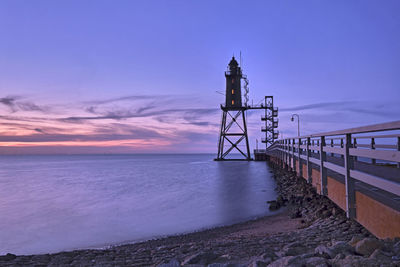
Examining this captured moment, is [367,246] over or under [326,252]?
over

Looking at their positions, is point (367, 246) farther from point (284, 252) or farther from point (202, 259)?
point (202, 259)

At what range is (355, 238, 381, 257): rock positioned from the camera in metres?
3.13

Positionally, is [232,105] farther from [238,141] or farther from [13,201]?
[13,201]

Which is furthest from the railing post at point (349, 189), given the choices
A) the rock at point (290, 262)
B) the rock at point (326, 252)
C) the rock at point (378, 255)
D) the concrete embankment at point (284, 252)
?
the rock at point (290, 262)

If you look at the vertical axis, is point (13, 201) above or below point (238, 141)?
below

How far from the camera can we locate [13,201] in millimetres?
19016

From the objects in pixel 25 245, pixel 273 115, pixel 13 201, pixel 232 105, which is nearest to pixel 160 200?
pixel 25 245

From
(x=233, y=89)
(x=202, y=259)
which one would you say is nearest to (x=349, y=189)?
(x=202, y=259)

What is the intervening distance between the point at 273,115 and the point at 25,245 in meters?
55.7

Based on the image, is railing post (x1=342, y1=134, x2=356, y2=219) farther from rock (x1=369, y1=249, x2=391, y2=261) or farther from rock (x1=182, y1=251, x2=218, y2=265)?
rock (x1=182, y1=251, x2=218, y2=265)

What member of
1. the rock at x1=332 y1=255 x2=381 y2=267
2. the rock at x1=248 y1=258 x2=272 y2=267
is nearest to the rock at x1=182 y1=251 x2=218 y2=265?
the rock at x1=248 y1=258 x2=272 y2=267

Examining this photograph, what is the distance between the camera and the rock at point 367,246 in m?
3.13

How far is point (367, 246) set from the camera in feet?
10.5

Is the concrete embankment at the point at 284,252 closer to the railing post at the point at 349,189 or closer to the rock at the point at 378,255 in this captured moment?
the rock at the point at 378,255
